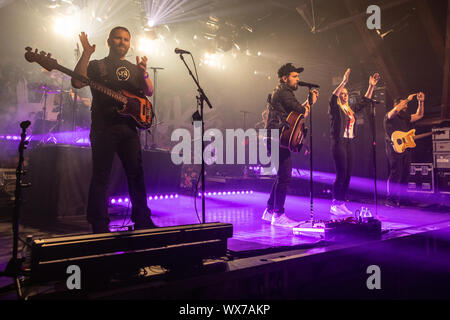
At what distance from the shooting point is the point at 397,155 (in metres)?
7.78

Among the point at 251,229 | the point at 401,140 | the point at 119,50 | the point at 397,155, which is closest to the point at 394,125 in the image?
the point at 401,140

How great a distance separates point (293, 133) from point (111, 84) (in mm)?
2443

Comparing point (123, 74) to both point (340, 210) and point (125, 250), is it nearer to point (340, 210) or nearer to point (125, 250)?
point (125, 250)

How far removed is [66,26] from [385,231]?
11325mm

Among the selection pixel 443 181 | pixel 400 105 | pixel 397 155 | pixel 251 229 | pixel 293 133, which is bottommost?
pixel 251 229

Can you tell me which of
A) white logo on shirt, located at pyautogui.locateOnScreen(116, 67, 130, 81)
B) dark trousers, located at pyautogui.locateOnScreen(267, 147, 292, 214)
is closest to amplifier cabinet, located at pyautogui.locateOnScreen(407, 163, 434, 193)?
dark trousers, located at pyautogui.locateOnScreen(267, 147, 292, 214)

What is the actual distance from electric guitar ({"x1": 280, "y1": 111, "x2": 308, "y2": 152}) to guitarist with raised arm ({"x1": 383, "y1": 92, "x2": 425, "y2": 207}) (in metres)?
4.06

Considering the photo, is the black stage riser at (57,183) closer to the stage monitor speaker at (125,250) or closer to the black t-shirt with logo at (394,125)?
the stage monitor speaker at (125,250)

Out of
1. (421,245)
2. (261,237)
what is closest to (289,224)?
(261,237)

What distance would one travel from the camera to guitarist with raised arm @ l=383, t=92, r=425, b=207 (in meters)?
7.45

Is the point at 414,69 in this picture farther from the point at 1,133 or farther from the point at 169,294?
the point at 1,133
